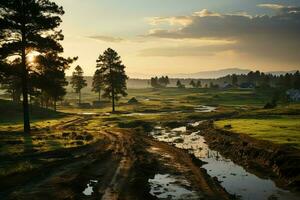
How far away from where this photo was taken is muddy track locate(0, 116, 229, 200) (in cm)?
2044

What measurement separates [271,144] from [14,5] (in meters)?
30.9

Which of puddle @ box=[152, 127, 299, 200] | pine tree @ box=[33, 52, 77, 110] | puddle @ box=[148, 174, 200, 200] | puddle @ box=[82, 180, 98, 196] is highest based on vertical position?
pine tree @ box=[33, 52, 77, 110]

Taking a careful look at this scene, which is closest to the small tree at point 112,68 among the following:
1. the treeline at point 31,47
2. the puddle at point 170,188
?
the treeline at point 31,47

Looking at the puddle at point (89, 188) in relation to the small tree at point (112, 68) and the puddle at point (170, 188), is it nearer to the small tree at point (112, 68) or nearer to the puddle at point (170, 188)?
the puddle at point (170, 188)

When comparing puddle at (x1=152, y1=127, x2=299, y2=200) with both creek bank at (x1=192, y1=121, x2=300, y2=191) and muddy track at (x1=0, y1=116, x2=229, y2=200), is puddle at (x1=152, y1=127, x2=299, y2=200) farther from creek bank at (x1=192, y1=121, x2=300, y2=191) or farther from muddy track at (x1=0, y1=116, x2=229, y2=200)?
muddy track at (x1=0, y1=116, x2=229, y2=200)

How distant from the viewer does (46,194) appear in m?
19.9

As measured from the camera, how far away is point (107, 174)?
25203 mm

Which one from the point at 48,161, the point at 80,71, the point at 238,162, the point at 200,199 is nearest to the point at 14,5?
the point at 48,161

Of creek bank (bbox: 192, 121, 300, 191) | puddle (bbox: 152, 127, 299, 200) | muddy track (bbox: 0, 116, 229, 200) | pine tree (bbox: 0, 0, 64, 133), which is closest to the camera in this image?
muddy track (bbox: 0, 116, 229, 200)

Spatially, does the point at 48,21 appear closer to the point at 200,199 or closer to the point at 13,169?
the point at 13,169

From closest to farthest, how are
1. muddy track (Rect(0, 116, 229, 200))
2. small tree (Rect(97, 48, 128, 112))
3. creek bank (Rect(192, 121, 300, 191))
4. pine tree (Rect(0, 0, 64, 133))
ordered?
muddy track (Rect(0, 116, 229, 200)) → creek bank (Rect(192, 121, 300, 191)) → pine tree (Rect(0, 0, 64, 133)) → small tree (Rect(97, 48, 128, 112))

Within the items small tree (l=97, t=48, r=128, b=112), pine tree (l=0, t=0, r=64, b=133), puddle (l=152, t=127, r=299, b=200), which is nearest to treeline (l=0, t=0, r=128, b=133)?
pine tree (l=0, t=0, r=64, b=133)

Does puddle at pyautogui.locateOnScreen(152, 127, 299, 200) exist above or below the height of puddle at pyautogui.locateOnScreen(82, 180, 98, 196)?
below

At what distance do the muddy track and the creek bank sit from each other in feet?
14.3
